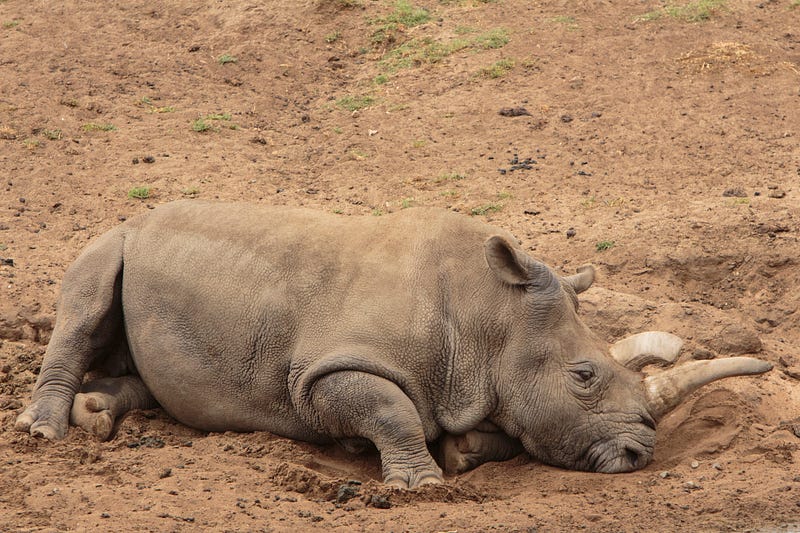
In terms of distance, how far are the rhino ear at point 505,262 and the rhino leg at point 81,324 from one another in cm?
277

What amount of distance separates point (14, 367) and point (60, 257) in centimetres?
217

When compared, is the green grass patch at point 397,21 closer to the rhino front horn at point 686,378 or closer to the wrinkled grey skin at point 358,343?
the wrinkled grey skin at point 358,343

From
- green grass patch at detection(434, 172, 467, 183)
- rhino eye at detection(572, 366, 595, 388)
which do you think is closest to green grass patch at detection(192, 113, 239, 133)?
green grass patch at detection(434, 172, 467, 183)

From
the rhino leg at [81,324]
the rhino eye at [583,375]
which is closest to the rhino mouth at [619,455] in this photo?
the rhino eye at [583,375]

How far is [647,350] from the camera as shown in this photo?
7109 mm

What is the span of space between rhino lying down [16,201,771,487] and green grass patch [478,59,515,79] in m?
7.34

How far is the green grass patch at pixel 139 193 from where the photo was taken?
39.3 ft

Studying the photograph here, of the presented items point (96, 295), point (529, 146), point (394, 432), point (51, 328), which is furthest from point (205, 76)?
point (394, 432)

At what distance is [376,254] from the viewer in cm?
732

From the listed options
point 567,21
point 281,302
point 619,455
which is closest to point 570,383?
point 619,455

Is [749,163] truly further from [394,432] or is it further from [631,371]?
[394,432]

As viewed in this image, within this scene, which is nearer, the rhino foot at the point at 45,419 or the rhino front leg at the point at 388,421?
the rhino front leg at the point at 388,421

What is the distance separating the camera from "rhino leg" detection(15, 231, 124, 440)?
7859 mm

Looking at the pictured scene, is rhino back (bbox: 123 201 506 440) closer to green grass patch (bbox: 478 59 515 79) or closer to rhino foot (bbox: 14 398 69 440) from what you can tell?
rhino foot (bbox: 14 398 69 440)
